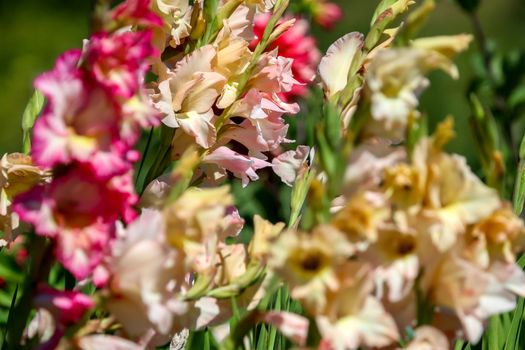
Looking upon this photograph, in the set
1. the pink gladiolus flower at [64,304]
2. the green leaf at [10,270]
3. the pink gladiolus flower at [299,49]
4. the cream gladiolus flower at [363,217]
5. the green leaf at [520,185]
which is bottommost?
the pink gladiolus flower at [299,49]

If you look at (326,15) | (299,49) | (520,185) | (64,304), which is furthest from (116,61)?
(326,15)

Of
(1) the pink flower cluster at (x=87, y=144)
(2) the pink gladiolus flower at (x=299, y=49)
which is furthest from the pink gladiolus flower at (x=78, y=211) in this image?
(2) the pink gladiolus flower at (x=299, y=49)

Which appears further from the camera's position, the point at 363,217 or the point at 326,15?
the point at 326,15

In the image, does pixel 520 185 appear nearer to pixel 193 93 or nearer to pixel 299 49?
pixel 193 93

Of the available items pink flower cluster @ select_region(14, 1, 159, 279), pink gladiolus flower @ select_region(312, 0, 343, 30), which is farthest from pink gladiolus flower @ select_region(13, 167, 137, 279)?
pink gladiolus flower @ select_region(312, 0, 343, 30)

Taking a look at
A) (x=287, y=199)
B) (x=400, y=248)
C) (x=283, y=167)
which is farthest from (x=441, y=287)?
(x=287, y=199)

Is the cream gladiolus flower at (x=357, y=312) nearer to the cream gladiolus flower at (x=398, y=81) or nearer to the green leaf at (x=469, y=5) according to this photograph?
the cream gladiolus flower at (x=398, y=81)
